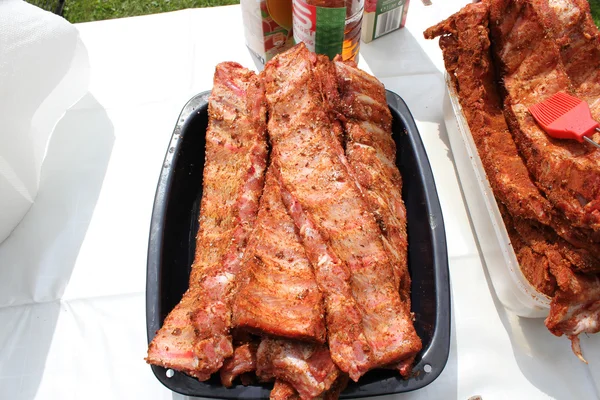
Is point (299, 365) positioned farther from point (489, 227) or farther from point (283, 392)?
point (489, 227)

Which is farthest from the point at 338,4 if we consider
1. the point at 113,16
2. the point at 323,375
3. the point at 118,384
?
the point at 113,16

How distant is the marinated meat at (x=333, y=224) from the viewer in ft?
4.04

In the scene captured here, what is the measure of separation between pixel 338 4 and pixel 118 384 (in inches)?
70.8

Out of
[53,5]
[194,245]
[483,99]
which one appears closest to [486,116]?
[483,99]

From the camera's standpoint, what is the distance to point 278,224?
142cm

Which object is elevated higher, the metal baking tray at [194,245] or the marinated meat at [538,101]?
A: the marinated meat at [538,101]

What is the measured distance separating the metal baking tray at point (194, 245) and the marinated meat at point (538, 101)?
1.18 ft

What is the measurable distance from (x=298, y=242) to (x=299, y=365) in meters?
0.38

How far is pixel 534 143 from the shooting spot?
1460mm

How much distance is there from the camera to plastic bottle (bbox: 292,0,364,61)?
1.83 m

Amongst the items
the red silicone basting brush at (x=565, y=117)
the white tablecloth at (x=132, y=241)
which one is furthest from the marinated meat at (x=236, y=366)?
the red silicone basting brush at (x=565, y=117)

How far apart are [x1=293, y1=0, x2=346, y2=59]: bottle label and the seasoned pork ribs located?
0.40m

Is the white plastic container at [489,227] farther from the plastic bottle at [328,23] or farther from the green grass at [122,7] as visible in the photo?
the green grass at [122,7]

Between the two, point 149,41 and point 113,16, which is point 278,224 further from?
point 113,16
